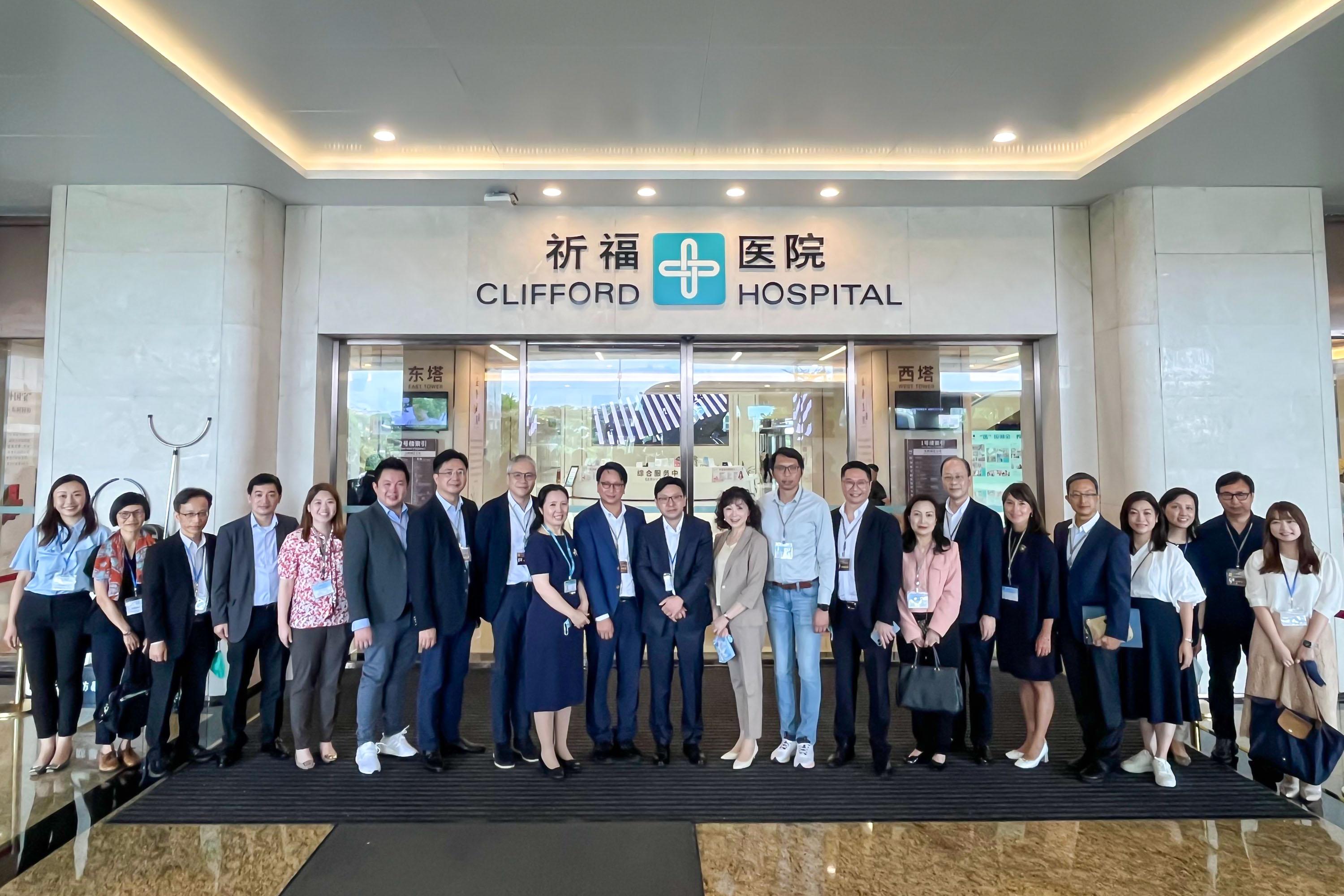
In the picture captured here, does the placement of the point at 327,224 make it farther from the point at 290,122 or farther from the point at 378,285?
the point at 290,122

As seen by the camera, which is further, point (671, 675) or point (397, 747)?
point (397, 747)

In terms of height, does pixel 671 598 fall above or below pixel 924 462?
below

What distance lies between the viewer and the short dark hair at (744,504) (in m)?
3.88

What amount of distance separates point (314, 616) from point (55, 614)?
133 cm

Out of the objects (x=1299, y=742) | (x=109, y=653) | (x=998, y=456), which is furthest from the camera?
(x=998, y=456)

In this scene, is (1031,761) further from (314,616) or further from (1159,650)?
(314,616)

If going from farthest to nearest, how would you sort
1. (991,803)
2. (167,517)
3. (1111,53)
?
(167,517) → (1111,53) → (991,803)

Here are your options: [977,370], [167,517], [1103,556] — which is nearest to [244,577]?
[167,517]

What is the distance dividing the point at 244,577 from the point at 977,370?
558 centimetres

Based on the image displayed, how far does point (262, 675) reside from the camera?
3910 millimetres

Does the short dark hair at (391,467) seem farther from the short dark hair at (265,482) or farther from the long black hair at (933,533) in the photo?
the long black hair at (933,533)

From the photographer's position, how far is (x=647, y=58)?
4090 millimetres

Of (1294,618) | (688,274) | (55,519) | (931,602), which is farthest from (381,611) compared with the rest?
(1294,618)

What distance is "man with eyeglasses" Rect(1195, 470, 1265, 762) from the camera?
3.91 m
